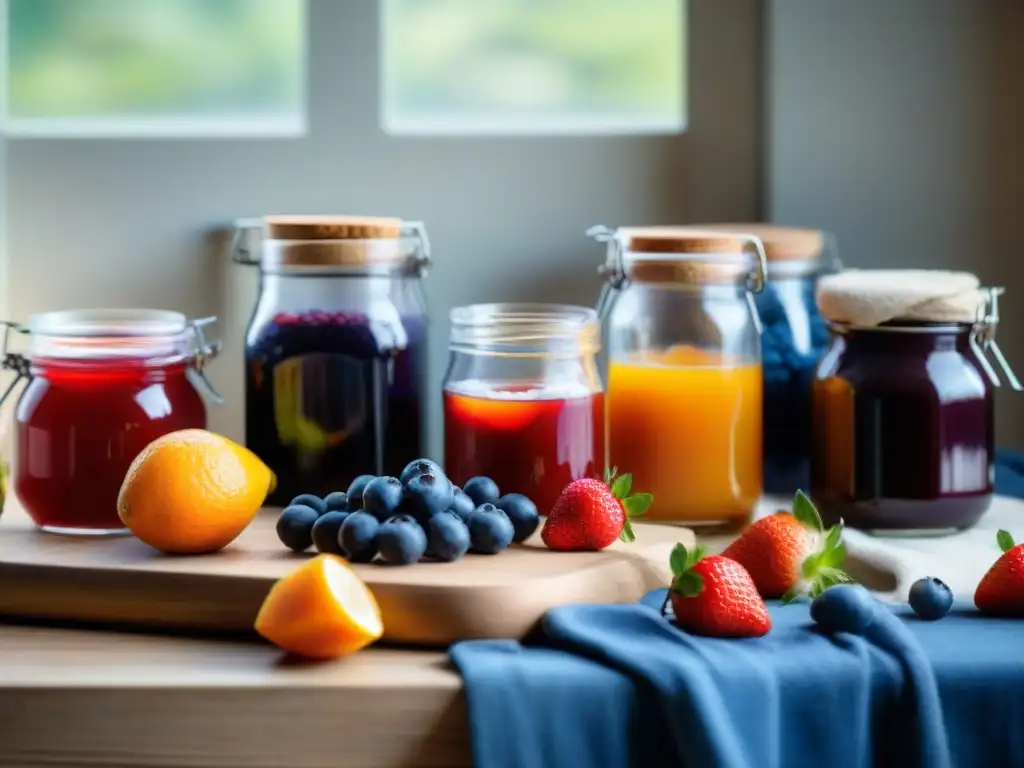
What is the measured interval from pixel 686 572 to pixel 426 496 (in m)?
0.22

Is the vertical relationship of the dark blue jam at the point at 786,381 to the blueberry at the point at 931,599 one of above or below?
above

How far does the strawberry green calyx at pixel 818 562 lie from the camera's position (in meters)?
1.02

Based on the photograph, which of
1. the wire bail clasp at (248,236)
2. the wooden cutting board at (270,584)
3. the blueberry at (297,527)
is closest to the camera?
the wooden cutting board at (270,584)

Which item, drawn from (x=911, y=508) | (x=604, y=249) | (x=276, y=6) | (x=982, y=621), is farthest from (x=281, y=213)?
(x=982, y=621)

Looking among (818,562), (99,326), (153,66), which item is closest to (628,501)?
(818,562)

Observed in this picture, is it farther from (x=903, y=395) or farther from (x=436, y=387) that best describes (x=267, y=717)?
(x=436, y=387)

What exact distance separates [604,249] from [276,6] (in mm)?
508

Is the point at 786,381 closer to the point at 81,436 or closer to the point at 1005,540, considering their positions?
the point at 1005,540

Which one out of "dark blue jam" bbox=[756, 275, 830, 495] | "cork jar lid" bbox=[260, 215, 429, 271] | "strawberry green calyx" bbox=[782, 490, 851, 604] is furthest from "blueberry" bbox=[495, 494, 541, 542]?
"dark blue jam" bbox=[756, 275, 830, 495]

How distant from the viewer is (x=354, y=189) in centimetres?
163

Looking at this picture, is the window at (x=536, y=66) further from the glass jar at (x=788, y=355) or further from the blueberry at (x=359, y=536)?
the blueberry at (x=359, y=536)

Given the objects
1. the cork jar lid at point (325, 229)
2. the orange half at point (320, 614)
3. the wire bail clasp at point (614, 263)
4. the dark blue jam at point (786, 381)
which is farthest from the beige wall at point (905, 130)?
the orange half at point (320, 614)

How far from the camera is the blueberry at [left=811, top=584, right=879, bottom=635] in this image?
95cm

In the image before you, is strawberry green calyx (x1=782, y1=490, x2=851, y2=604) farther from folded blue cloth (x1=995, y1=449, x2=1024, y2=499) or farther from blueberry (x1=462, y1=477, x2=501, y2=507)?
folded blue cloth (x1=995, y1=449, x2=1024, y2=499)
